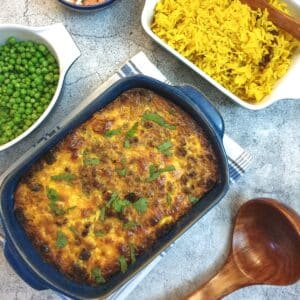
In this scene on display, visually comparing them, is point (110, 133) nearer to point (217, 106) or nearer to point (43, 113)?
point (43, 113)

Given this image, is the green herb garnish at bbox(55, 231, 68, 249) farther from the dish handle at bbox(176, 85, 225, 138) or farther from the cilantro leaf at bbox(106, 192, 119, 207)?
the dish handle at bbox(176, 85, 225, 138)

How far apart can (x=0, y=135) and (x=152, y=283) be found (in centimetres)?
81

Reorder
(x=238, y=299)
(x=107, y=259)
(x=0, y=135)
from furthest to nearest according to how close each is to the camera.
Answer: (x=238, y=299) < (x=0, y=135) < (x=107, y=259)

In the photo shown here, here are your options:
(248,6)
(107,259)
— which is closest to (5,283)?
(107,259)

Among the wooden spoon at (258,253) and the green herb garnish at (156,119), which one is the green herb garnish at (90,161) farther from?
the wooden spoon at (258,253)

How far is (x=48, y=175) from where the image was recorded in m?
1.67

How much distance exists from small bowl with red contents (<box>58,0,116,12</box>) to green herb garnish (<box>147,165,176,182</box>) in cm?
67

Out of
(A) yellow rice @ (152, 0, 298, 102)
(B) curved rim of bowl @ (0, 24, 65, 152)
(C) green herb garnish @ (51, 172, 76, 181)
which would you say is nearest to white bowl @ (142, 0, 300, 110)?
(A) yellow rice @ (152, 0, 298, 102)

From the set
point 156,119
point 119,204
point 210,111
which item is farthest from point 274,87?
point 119,204

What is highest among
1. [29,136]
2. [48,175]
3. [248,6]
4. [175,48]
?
[248,6]

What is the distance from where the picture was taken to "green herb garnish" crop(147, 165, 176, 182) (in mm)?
1663

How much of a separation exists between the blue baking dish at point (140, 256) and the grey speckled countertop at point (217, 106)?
31 cm

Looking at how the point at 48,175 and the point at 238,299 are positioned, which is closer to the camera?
the point at 48,175

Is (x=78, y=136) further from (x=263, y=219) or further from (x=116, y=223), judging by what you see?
(x=263, y=219)
